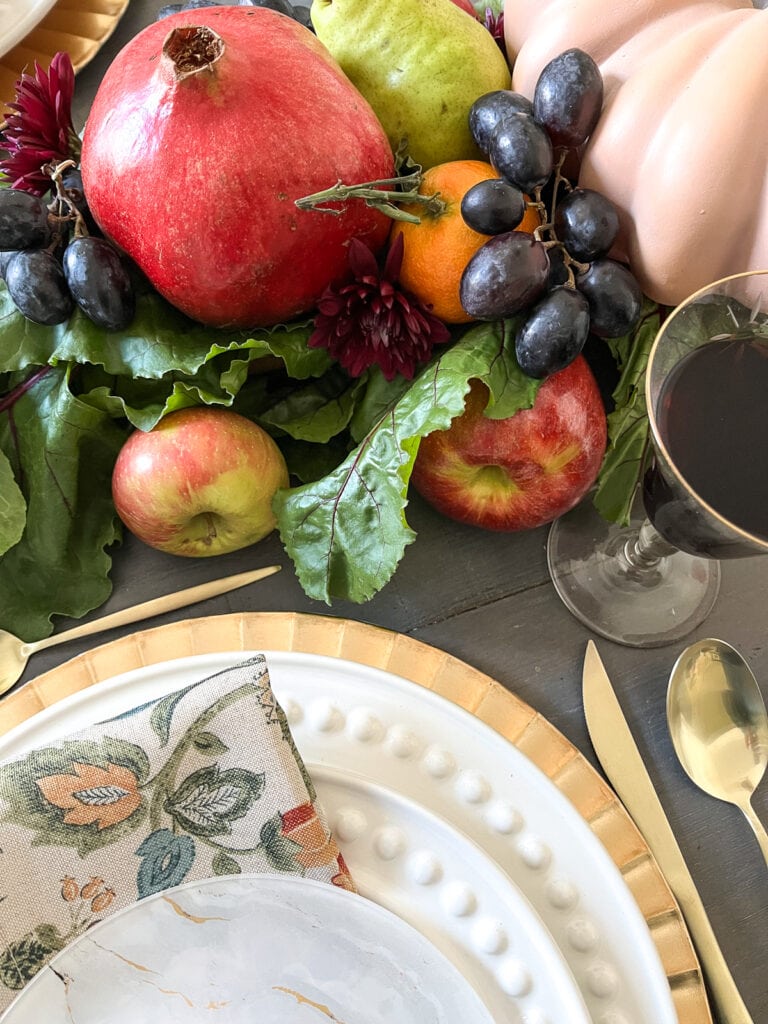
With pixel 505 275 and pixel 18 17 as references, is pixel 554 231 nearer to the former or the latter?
pixel 505 275

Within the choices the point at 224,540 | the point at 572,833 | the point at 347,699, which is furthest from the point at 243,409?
the point at 572,833

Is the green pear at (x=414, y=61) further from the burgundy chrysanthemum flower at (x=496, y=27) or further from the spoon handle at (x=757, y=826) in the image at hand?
the spoon handle at (x=757, y=826)

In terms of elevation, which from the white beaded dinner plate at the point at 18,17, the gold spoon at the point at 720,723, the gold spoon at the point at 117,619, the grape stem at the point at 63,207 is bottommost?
the gold spoon at the point at 720,723

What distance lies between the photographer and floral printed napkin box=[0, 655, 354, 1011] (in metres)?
0.31

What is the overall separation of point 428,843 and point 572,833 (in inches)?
2.9

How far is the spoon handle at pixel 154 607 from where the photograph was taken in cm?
47

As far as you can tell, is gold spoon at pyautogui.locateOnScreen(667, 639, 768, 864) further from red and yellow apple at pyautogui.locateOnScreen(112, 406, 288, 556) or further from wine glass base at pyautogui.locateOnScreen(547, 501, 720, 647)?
red and yellow apple at pyautogui.locateOnScreen(112, 406, 288, 556)

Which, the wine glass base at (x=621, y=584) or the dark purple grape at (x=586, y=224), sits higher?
the dark purple grape at (x=586, y=224)

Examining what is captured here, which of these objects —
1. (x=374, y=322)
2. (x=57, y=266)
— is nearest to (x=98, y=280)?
(x=57, y=266)

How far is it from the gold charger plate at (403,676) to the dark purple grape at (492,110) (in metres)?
0.28

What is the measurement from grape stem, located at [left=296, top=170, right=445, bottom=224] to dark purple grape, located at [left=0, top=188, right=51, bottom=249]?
5.8 inches

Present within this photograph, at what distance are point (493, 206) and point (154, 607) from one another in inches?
11.6

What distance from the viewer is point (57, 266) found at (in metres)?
0.44

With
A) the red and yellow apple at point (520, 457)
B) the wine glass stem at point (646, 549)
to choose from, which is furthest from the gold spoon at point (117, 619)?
the wine glass stem at point (646, 549)
